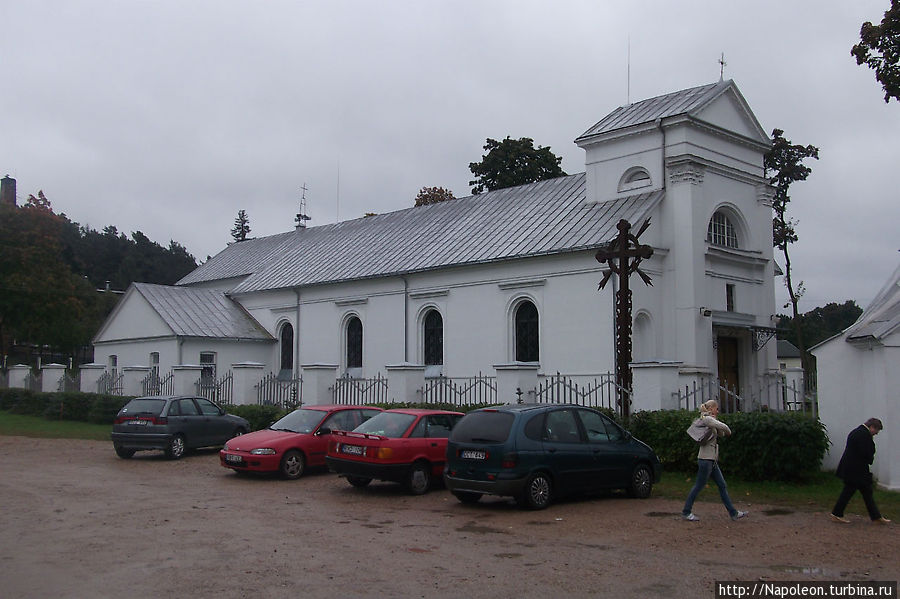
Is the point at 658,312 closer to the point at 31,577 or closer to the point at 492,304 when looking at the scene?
the point at 492,304

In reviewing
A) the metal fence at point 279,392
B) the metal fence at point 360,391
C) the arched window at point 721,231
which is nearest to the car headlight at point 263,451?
the metal fence at point 360,391

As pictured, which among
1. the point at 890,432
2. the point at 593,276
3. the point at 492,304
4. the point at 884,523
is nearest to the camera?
the point at 884,523

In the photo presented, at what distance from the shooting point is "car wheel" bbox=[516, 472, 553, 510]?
38.4 ft

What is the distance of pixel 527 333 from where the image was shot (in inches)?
1040

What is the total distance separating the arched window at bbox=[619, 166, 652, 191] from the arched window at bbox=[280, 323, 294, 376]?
16.0 meters

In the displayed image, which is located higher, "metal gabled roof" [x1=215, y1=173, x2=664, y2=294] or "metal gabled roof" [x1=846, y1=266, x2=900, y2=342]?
"metal gabled roof" [x1=215, y1=173, x2=664, y2=294]

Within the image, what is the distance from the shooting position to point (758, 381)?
83.7 feet

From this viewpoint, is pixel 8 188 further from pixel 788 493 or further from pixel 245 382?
pixel 788 493

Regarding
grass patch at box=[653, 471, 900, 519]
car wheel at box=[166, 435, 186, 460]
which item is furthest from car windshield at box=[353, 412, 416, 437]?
car wheel at box=[166, 435, 186, 460]

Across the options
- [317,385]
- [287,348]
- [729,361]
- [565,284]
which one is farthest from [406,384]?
[287,348]

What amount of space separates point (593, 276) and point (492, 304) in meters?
4.14

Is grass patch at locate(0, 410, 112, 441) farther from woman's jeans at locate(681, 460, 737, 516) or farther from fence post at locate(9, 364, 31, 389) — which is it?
woman's jeans at locate(681, 460, 737, 516)

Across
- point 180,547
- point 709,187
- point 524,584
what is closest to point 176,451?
point 180,547

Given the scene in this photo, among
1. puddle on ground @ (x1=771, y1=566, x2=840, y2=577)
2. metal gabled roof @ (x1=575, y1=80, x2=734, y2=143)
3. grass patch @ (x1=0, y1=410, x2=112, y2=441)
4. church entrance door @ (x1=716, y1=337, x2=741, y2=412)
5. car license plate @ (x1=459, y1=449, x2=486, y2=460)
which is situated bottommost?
puddle on ground @ (x1=771, y1=566, x2=840, y2=577)
